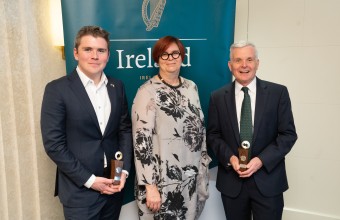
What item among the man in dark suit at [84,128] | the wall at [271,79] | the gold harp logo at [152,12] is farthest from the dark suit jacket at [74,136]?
the gold harp logo at [152,12]

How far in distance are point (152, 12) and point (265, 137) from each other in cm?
115

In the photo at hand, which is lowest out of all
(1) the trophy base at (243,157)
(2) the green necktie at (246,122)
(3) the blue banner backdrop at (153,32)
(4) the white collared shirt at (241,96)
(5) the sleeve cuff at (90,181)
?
(5) the sleeve cuff at (90,181)

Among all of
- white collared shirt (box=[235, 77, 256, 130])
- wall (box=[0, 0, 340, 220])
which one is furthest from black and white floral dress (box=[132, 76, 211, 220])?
wall (box=[0, 0, 340, 220])

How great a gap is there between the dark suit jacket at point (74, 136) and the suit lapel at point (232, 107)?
69cm

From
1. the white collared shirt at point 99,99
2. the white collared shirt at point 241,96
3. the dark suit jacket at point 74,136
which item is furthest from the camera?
the white collared shirt at point 241,96

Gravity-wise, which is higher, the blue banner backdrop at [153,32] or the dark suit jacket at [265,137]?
the blue banner backdrop at [153,32]

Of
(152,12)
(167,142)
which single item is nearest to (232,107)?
(167,142)

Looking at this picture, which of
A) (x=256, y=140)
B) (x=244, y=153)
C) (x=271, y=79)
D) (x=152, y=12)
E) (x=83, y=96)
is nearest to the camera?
(x=83, y=96)

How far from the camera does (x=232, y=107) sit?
5.99ft

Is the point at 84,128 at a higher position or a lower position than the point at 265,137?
higher

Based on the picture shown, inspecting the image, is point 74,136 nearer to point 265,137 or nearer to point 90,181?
point 90,181

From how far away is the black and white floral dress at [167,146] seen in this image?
5.57 feet

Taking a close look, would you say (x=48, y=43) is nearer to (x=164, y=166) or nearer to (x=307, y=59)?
(x=164, y=166)

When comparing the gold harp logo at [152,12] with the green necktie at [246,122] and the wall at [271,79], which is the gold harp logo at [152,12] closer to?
the wall at [271,79]
